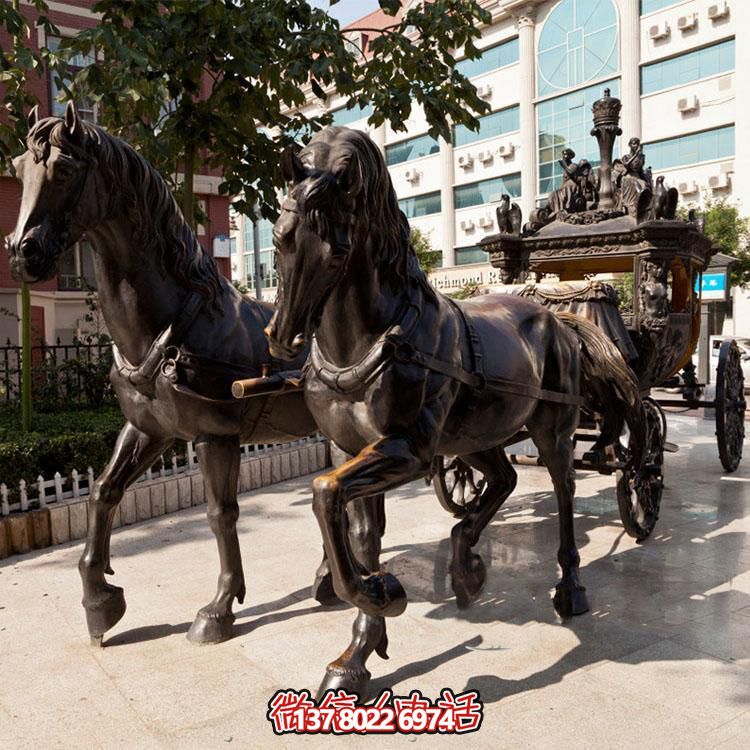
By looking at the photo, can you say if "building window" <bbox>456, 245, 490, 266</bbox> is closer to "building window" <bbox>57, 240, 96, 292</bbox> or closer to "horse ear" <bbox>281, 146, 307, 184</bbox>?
"building window" <bbox>57, 240, 96, 292</bbox>

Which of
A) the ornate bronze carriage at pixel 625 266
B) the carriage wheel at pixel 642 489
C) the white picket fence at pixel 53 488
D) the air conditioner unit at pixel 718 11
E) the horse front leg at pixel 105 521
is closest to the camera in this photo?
the horse front leg at pixel 105 521

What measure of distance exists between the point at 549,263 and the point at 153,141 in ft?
12.9

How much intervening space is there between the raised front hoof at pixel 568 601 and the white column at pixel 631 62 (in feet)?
91.3

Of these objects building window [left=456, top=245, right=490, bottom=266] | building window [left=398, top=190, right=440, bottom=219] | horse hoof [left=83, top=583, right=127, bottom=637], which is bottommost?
horse hoof [left=83, top=583, right=127, bottom=637]

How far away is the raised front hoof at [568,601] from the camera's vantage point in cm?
378

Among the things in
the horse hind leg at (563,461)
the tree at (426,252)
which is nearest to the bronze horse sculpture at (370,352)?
the horse hind leg at (563,461)

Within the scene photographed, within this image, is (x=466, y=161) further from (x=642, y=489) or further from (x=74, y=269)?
(x=642, y=489)

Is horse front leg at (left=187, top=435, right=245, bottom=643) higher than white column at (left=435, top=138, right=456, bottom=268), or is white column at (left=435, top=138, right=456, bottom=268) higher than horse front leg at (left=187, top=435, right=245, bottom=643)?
white column at (left=435, top=138, right=456, bottom=268)

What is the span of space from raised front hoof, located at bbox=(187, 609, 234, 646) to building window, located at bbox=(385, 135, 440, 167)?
34665mm

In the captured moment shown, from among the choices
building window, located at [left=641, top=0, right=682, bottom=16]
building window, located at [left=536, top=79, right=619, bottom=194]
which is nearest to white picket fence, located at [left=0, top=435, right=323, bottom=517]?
building window, located at [left=536, top=79, right=619, bottom=194]

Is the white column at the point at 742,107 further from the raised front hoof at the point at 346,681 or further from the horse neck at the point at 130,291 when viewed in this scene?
the raised front hoof at the point at 346,681

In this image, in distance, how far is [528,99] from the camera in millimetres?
31641

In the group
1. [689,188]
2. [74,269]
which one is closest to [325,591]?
[74,269]

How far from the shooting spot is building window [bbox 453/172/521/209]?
32.9 meters
